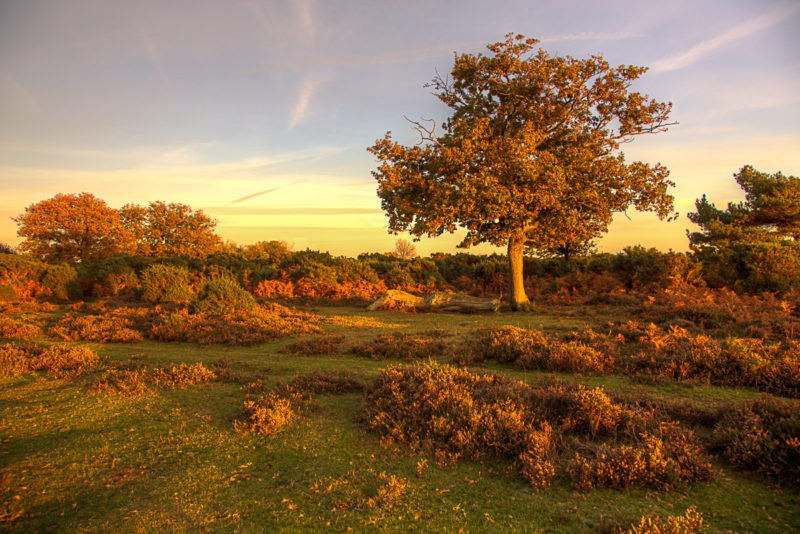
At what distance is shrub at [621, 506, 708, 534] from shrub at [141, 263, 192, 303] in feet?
56.8

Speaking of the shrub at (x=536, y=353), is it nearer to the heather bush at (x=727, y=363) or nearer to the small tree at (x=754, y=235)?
the heather bush at (x=727, y=363)

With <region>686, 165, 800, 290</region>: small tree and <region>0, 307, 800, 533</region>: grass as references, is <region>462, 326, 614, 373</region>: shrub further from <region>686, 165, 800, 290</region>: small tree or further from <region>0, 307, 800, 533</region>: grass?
<region>686, 165, 800, 290</region>: small tree

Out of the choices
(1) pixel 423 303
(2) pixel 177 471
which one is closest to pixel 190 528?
(2) pixel 177 471

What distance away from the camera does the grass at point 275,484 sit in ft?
9.88

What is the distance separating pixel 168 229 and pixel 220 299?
3310 cm

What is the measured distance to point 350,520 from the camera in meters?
3.06

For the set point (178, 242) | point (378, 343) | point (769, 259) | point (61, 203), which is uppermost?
point (61, 203)

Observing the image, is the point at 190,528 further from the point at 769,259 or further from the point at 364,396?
the point at 769,259

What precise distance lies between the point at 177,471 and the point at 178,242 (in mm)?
43636

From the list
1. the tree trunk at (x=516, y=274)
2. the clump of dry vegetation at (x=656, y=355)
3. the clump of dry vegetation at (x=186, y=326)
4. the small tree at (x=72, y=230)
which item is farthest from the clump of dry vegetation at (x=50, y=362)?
the small tree at (x=72, y=230)

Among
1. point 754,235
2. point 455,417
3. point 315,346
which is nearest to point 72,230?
point 315,346

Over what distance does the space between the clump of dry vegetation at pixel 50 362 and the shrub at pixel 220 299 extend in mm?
5406

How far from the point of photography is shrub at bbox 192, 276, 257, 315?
1390cm

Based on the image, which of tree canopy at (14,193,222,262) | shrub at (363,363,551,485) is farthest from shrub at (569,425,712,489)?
tree canopy at (14,193,222,262)
